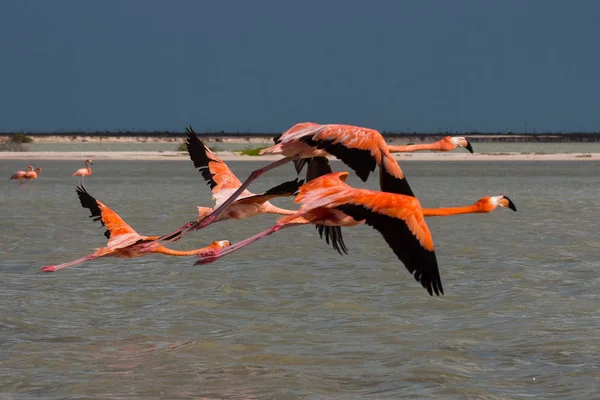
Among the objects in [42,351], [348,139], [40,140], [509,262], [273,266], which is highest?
[348,139]

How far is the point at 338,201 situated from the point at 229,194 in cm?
218

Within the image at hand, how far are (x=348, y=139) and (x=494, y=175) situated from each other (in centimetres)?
3155

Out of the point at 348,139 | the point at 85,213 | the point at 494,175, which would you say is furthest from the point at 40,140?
the point at 348,139

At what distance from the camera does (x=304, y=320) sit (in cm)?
978

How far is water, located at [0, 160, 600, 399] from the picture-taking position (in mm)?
7633

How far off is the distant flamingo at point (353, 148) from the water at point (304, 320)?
1380 millimetres

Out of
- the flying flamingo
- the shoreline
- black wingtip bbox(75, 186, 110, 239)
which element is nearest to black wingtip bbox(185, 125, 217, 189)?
the flying flamingo

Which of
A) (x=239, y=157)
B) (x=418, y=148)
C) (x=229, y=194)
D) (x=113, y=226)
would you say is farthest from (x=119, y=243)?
(x=239, y=157)

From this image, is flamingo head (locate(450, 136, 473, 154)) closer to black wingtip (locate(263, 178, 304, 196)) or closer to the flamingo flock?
the flamingo flock

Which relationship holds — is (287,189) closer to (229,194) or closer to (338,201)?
(229,194)

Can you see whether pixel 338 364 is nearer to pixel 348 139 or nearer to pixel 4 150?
pixel 348 139

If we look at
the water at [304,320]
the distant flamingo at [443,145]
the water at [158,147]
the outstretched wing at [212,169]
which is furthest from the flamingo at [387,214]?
the water at [158,147]

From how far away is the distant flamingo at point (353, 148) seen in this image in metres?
7.91

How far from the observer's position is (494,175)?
38.9 metres
